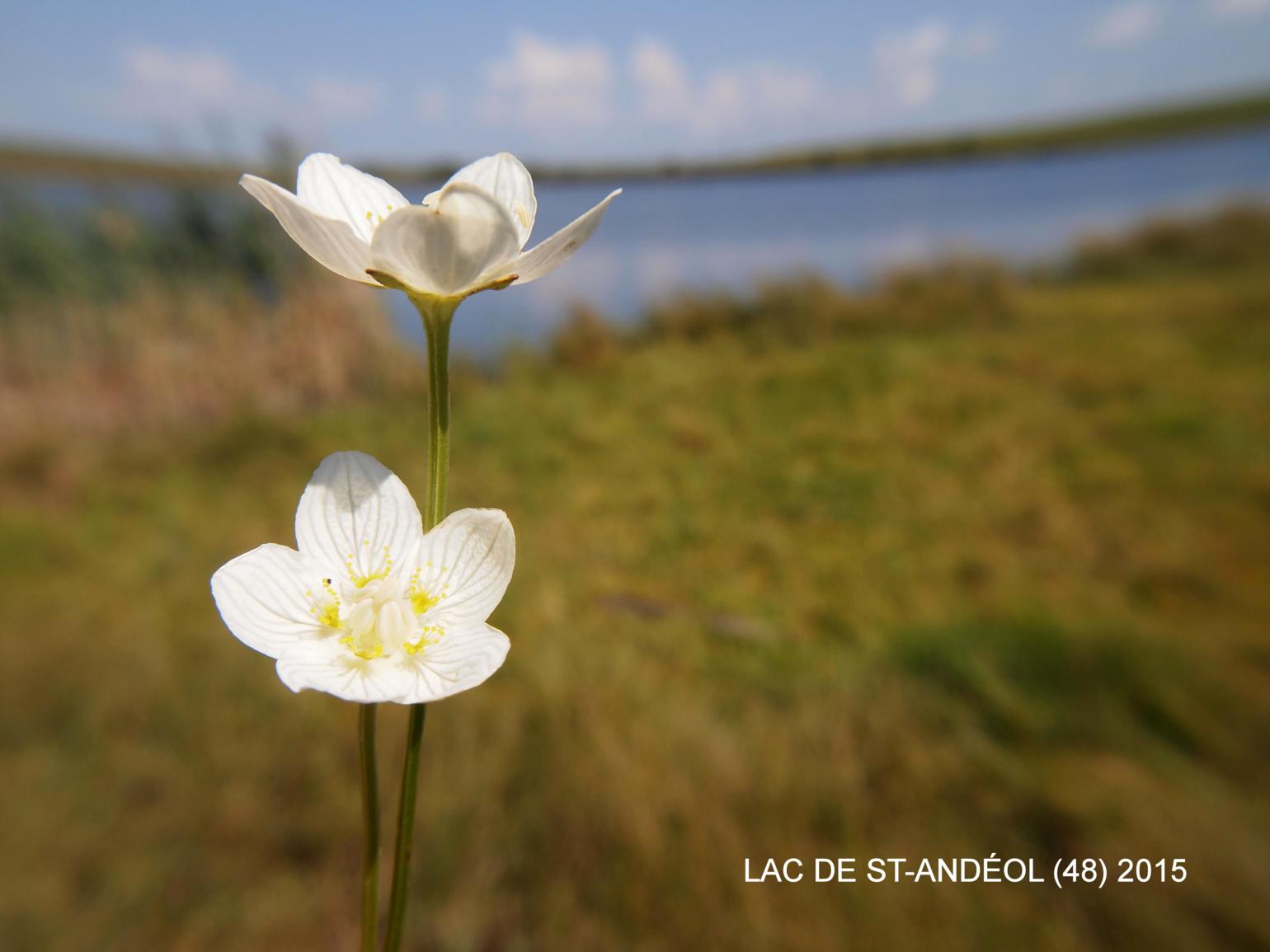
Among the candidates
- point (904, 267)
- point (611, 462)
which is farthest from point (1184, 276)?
point (611, 462)

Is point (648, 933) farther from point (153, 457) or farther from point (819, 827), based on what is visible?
point (153, 457)

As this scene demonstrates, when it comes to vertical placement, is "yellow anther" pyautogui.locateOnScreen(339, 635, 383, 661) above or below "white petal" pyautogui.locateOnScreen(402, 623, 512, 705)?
below

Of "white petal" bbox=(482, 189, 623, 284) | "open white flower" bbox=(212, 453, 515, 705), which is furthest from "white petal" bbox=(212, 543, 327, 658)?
"white petal" bbox=(482, 189, 623, 284)

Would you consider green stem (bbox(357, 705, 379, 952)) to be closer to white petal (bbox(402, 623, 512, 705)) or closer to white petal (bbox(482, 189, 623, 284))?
white petal (bbox(402, 623, 512, 705))

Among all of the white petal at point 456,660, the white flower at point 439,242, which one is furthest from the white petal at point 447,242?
the white petal at point 456,660

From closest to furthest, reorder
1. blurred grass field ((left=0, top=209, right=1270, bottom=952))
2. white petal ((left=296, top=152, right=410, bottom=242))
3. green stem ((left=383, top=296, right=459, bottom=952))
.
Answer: green stem ((left=383, top=296, right=459, bottom=952)) → white petal ((left=296, top=152, right=410, bottom=242)) → blurred grass field ((left=0, top=209, right=1270, bottom=952))

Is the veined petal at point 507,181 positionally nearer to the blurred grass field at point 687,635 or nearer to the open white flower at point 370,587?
the open white flower at point 370,587
